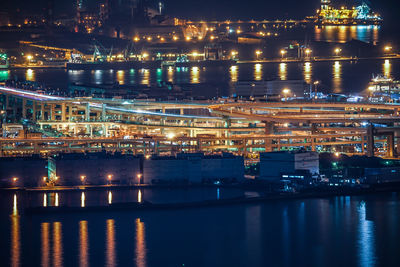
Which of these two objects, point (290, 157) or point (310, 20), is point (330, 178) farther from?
point (310, 20)

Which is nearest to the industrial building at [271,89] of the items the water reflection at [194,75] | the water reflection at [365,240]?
the water reflection at [194,75]

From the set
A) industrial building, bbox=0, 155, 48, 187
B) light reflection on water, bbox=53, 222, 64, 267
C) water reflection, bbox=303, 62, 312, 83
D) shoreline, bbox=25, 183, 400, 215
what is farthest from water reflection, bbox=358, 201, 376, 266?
water reflection, bbox=303, 62, 312, 83

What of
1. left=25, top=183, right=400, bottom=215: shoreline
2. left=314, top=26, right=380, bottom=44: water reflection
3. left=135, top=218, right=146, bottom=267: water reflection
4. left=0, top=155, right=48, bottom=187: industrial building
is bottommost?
left=135, top=218, right=146, bottom=267: water reflection

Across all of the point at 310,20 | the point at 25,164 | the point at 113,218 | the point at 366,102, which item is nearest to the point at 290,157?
the point at 113,218

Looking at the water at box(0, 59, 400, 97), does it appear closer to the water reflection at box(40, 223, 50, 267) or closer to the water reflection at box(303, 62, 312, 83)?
the water reflection at box(303, 62, 312, 83)

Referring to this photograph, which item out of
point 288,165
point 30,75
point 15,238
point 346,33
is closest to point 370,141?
point 288,165

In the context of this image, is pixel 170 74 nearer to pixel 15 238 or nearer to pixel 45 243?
pixel 15 238
